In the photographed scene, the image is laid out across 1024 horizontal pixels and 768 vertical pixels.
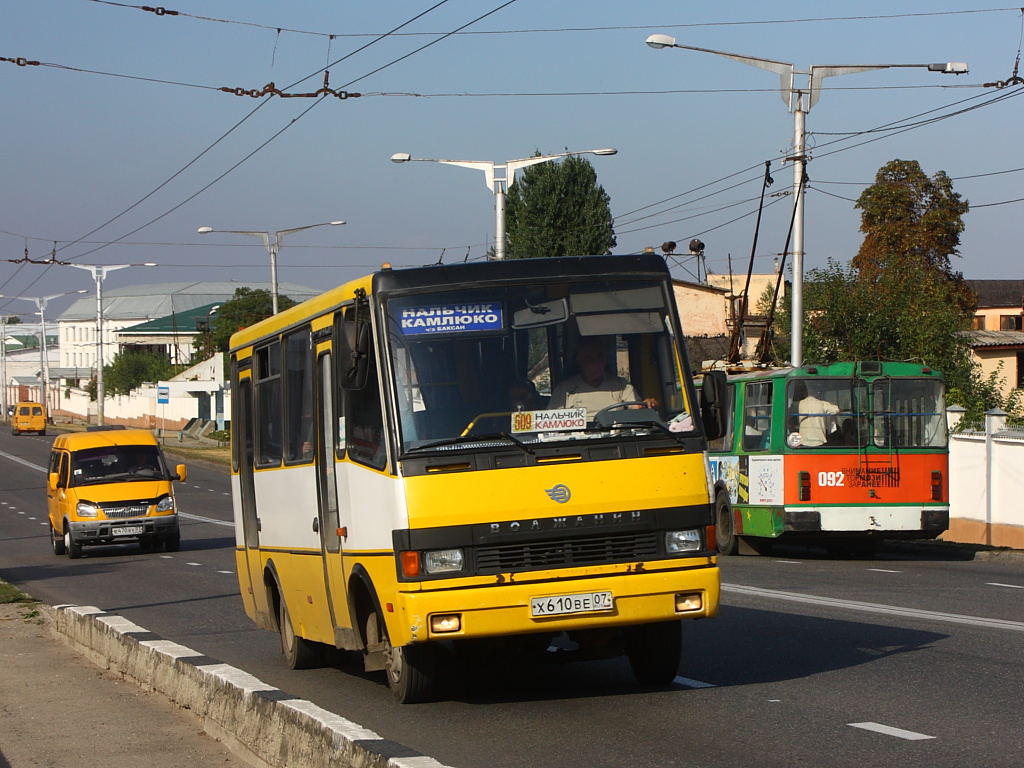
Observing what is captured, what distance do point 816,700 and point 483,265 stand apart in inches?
123

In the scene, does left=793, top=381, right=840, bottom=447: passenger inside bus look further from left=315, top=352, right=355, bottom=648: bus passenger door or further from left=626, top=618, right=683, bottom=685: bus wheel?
left=315, top=352, right=355, bottom=648: bus passenger door

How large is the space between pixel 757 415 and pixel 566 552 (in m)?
13.4

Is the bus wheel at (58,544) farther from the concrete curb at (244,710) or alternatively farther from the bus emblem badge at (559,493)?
the bus emblem badge at (559,493)

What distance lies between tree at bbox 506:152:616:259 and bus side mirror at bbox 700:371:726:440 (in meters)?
57.7

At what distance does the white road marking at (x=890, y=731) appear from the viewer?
7.19m

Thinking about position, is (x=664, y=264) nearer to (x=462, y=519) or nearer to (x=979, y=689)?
(x=462, y=519)

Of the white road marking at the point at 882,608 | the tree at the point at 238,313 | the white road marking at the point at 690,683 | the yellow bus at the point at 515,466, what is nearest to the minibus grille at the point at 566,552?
the yellow bus at the point at 515,466

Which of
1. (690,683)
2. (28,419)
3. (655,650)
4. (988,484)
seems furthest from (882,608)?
(28,419)

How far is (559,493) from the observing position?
7965 mm

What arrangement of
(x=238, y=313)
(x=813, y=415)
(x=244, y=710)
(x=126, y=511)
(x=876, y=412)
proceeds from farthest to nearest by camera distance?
(x=238, y=313) → (x=126, y=511) → (x=813, y=415) → (x=876, y=412) → (x=244, y=710)

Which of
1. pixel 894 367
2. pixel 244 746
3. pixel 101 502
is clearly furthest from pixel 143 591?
pixel 244 746

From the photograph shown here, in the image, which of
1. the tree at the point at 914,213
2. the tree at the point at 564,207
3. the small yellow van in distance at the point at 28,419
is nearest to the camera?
the tree at the point at 914,213

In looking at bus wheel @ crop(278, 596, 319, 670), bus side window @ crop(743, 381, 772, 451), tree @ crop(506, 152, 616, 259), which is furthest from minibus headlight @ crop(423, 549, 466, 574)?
tree @ crop(506, 152, 616, 259)

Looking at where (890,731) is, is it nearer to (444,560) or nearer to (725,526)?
(444,560)
